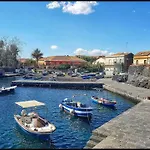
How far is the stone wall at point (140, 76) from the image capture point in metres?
57.7

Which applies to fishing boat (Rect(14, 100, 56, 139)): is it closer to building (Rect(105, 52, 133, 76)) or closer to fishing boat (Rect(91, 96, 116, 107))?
fishing boat (Rect(91, 96, 116, 107))

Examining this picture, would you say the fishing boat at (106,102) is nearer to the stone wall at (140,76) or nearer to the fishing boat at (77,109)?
the fishing boat at (77,109)

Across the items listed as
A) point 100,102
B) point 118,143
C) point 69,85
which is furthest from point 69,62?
point 118,143

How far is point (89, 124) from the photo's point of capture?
88.3ft

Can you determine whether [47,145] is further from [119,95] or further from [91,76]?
[91,76]

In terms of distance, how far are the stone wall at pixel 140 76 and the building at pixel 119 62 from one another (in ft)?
77.1

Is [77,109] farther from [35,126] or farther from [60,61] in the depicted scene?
[60,61]

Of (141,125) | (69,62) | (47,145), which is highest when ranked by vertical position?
(69,62)

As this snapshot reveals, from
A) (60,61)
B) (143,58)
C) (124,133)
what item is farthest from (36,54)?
(124,133)

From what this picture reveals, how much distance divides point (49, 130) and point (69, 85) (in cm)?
4432

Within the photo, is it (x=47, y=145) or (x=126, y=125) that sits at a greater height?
(x=126, y=125)

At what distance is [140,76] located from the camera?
6144 centimetres

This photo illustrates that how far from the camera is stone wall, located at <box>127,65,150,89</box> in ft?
189

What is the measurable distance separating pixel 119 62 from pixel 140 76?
31016 mm
